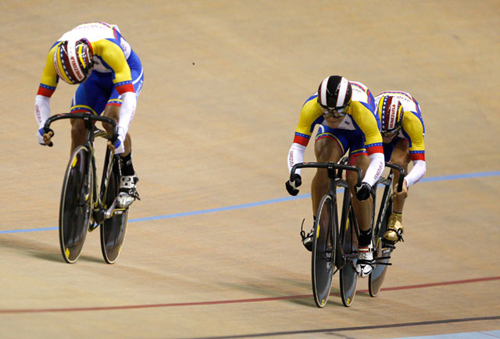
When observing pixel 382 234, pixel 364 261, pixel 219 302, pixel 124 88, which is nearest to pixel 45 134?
pixel 124 88

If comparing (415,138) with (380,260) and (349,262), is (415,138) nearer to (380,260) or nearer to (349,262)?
(380,260)

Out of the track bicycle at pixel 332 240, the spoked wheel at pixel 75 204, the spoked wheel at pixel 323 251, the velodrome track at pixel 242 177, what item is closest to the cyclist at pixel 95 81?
the spoked wheel at pixel 75 204

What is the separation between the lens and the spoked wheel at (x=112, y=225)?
15.8 ft

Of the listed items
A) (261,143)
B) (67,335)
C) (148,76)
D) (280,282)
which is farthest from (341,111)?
(148,76)

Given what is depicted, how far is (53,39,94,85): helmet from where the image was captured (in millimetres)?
4254

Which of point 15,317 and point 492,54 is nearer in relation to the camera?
point 15,317

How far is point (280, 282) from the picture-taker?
203 inches

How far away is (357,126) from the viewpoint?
4.64 m

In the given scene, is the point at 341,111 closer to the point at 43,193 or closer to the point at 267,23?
the point at 43,193

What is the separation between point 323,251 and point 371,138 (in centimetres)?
67

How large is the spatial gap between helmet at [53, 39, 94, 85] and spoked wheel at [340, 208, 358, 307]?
63.8 inches

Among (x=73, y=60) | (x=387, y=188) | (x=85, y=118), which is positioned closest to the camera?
(x=73, y=60)

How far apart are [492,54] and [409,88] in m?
1.57

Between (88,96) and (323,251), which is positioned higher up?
(88,96)
